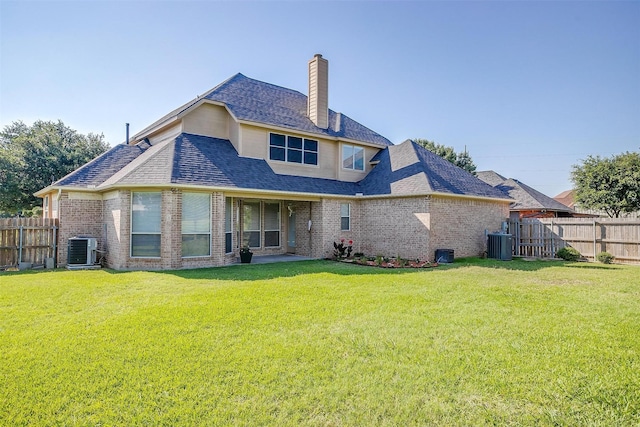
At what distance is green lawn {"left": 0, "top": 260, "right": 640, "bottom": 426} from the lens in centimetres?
310

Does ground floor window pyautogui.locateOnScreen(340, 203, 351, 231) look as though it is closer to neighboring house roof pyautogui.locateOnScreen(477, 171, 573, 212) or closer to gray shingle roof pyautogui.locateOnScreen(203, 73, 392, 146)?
gray shingle roof pyautogui.locateOnScreen(203, 73, 392, 146)

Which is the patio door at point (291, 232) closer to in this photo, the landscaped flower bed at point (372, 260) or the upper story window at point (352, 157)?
the landscaped flower bed at point (372, 260)

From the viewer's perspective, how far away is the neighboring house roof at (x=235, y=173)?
12.2 metres

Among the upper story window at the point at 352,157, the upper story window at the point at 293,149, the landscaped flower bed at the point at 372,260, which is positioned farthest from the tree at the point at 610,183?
the upper story window at the point at 293,149

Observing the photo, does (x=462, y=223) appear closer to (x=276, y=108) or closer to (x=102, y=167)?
(x=276, y=108)

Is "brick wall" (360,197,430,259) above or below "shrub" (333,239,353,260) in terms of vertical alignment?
above

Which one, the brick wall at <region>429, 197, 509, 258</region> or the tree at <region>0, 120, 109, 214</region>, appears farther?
the tree at <region>0, 120, 109, 214</region>

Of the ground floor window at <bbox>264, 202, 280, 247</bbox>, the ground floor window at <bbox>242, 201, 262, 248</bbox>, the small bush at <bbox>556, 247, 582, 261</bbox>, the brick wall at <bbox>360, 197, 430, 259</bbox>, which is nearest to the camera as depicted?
the brick wall at <bbox>360, 197, 430, 259</bbox>

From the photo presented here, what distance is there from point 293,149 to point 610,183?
2327 centimetres

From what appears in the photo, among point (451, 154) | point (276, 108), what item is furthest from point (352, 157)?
point (451, 154)

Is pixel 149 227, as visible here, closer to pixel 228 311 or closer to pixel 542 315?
pixel 228 311

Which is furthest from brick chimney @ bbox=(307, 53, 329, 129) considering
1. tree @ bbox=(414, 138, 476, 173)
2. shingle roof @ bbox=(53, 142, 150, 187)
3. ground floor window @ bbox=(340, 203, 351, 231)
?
tree @ bbox=(414, 138, 476, 173)

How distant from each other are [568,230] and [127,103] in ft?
65.1

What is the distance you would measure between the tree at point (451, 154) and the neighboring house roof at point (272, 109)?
54.9 feet
